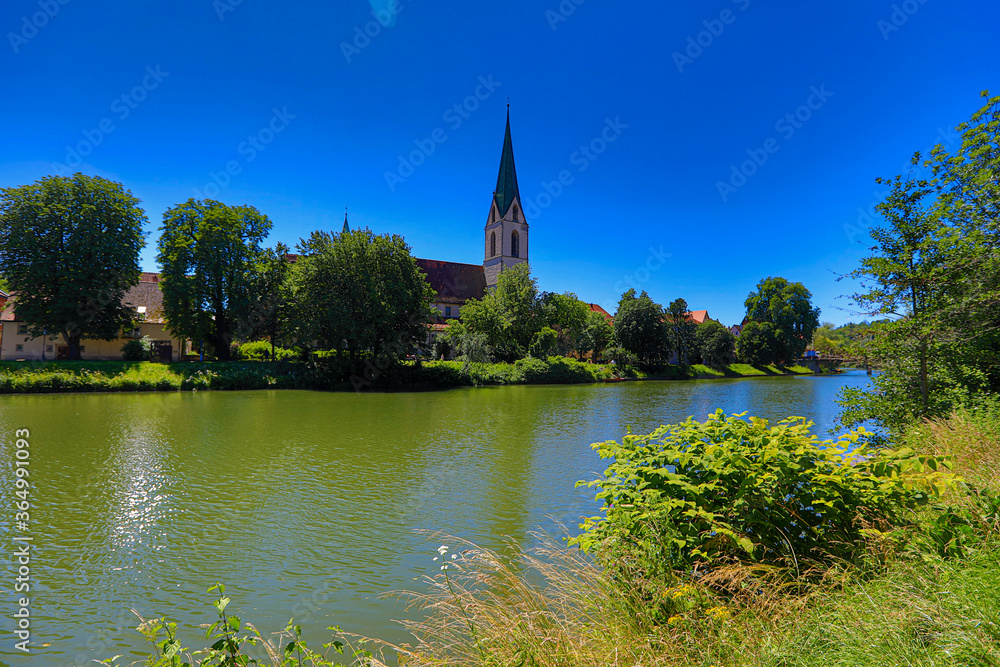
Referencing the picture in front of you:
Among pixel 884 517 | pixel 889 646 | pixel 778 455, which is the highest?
pixel 778 455

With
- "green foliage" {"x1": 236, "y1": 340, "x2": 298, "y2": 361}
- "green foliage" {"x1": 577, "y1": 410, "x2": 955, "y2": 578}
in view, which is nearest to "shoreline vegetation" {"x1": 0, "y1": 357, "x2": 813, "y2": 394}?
"green foliage" {"x1": 236, "y1": 340, "x2": 298, "y2": 361}

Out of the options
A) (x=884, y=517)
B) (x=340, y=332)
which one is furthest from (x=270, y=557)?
(x=340, y=332)

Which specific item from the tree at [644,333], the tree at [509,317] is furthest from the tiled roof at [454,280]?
the tree at [644,333]

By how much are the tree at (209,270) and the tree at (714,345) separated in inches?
2158

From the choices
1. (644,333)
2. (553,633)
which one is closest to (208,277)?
(553,633)

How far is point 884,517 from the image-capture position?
3844 millimetres

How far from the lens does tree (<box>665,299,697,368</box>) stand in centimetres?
6155

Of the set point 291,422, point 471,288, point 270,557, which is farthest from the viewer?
point 471,288

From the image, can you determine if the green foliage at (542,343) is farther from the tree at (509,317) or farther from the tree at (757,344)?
the tree at (757,344)

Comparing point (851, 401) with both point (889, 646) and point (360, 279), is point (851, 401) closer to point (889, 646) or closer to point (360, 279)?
point (889, 646)

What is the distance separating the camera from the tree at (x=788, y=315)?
73.6 metres

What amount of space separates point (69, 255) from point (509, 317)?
35052 millimetres

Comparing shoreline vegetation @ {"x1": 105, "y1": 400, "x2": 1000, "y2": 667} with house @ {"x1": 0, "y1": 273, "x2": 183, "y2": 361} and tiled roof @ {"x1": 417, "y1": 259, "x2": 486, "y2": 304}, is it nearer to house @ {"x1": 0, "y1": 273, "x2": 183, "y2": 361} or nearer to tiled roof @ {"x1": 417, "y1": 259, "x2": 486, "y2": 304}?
house @ {"x1": 0, "y1": 273, "x2": 183, "y2": 361}

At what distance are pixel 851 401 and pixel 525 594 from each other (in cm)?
1254
